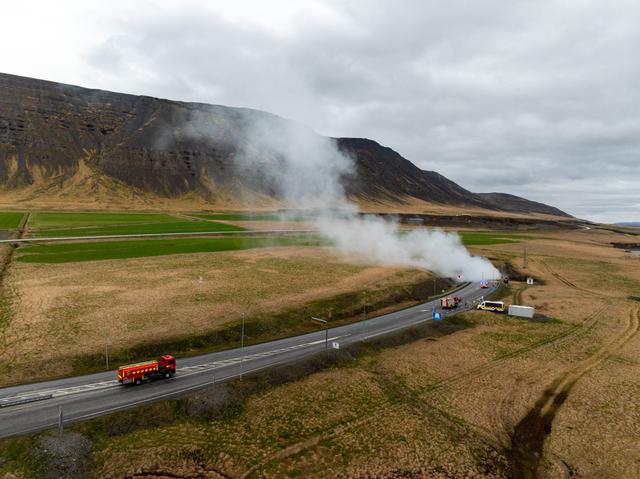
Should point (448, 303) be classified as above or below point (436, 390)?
above

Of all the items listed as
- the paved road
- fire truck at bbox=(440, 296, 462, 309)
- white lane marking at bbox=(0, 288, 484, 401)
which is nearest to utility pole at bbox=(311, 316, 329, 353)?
the paved road

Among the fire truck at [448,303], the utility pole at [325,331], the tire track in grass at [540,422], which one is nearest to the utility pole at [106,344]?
the utility pole at [325,331]

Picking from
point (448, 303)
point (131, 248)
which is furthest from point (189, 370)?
point (131, 248)

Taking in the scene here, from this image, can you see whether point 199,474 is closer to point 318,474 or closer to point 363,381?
point 318,474

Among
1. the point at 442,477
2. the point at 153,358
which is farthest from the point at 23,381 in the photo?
the point at 442,477

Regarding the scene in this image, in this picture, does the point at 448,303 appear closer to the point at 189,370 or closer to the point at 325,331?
the point at 325,331

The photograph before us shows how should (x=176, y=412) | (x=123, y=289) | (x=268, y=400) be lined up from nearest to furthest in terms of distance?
(x=176, y=412) < (x=268, y=400) < (x=123, y=289)

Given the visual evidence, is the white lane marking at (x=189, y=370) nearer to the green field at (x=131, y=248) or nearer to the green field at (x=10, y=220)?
the green field at (x=131, y=248)
